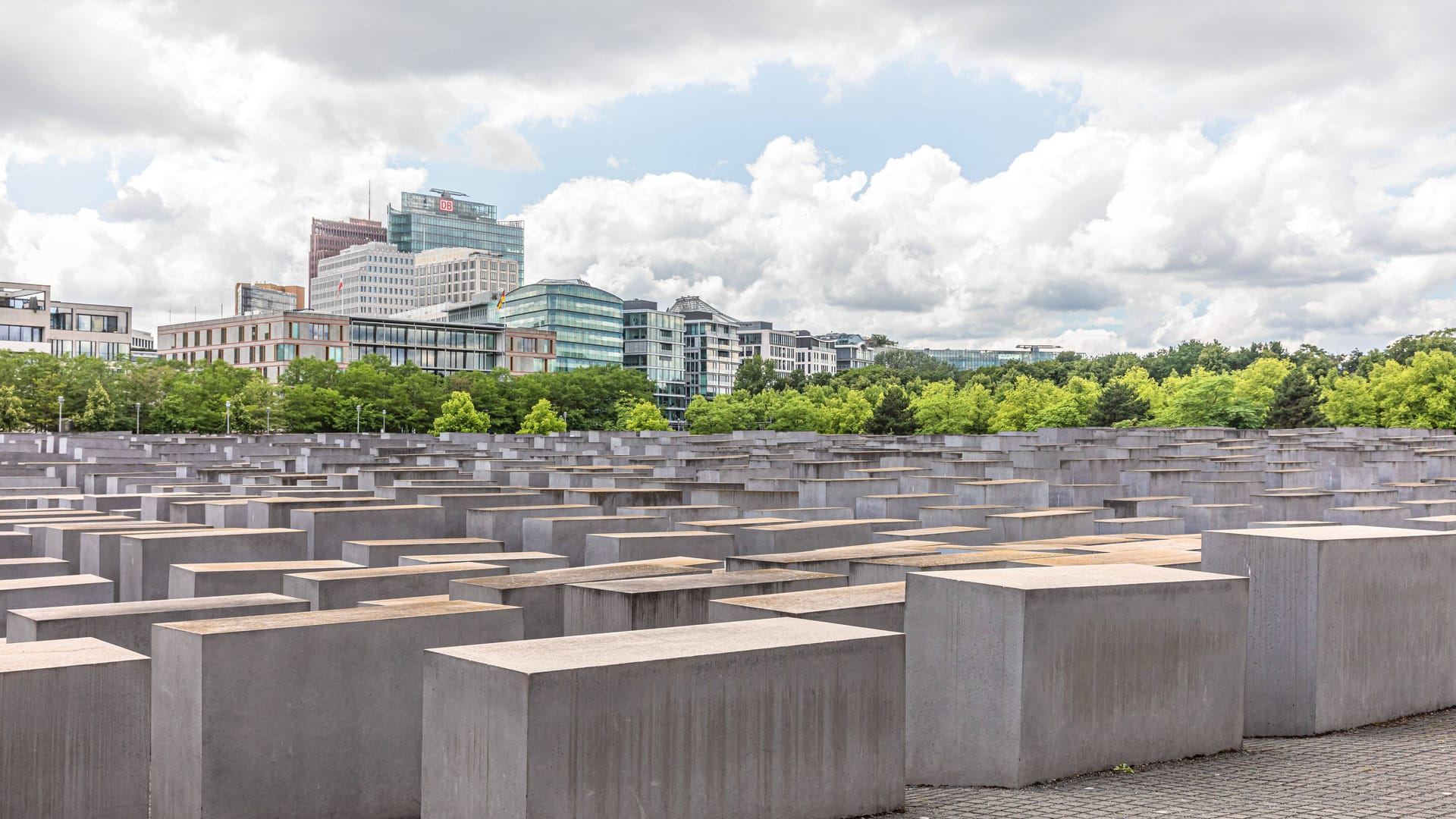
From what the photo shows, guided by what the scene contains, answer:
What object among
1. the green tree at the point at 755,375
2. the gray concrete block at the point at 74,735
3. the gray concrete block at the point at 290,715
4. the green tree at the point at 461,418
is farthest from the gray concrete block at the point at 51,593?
the green tree at the point at 755,375

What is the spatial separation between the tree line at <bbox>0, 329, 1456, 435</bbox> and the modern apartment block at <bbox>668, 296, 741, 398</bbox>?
54.6 meters

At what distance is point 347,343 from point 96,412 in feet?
173

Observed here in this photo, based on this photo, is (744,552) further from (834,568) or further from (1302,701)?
(1302,701)

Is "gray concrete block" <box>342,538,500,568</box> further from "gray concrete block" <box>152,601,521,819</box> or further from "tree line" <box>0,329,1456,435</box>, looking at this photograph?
"tree line" <box>0,329,1456,435</box>

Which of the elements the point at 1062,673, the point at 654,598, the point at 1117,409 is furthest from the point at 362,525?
the point at 1117,409

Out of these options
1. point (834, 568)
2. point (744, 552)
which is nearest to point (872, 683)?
point (834, 568)

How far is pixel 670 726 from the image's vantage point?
5969 millimetres

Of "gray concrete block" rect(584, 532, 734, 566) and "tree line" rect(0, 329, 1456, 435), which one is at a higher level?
"tree line" rect(0, 329, 1456, 435)

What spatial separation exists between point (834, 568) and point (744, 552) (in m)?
4.27

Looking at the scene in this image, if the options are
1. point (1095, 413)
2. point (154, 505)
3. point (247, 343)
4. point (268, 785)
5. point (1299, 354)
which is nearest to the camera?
point (268, 785)

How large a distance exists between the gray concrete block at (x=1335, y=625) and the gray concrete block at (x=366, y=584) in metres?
6.95

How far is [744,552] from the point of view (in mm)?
16406

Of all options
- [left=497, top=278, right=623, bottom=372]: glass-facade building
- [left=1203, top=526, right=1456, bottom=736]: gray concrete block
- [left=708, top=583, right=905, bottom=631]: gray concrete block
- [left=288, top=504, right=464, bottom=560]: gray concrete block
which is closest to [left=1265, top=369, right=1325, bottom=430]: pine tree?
[left=288, top=504, right=464, bottom=560]: gray concrete block

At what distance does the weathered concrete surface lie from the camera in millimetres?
5625
